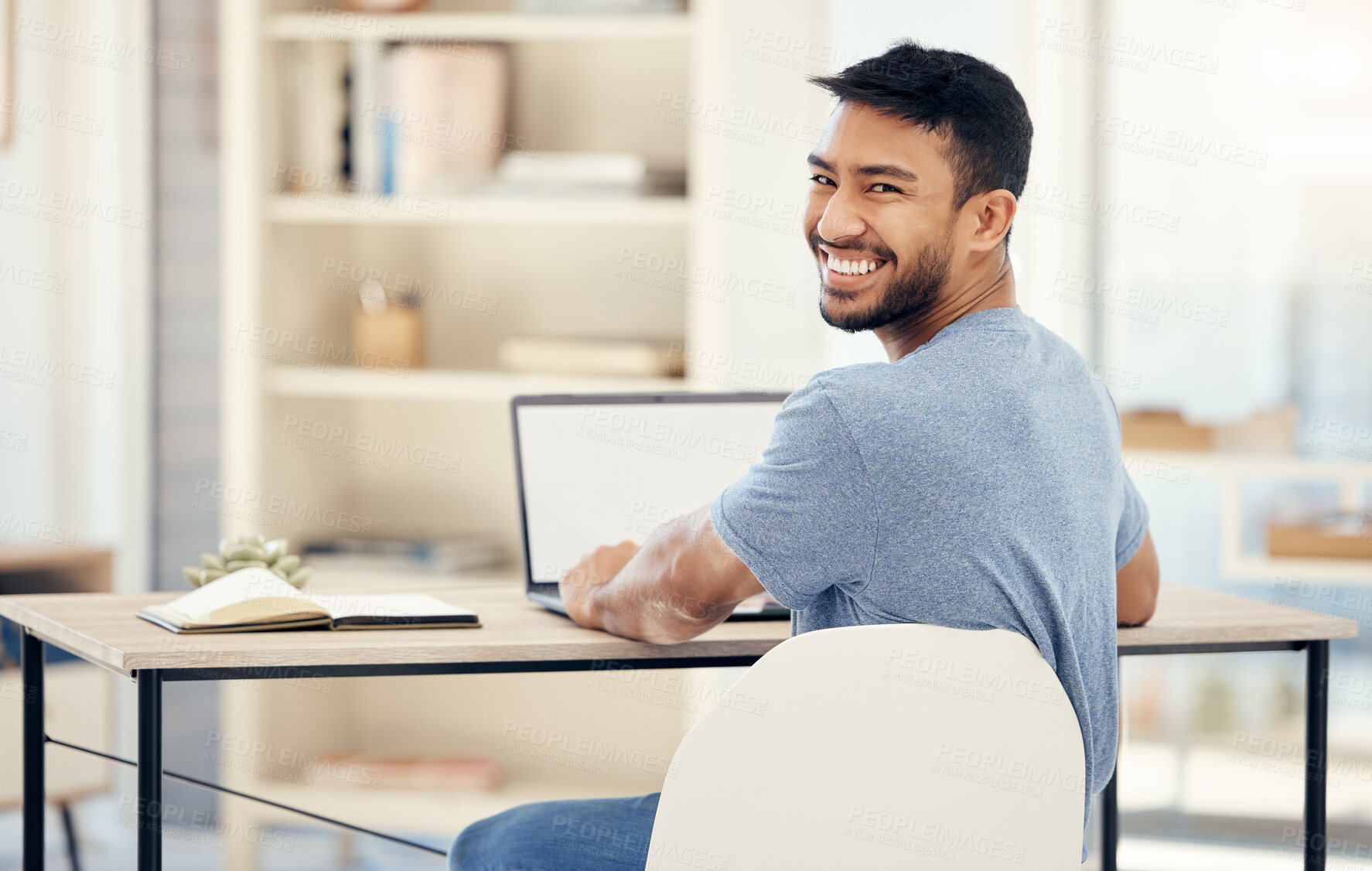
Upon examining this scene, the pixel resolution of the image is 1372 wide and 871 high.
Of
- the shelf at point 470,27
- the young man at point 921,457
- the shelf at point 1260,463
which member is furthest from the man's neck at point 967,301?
the shelf at point 1260,463

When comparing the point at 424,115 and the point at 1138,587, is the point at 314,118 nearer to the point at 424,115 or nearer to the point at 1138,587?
the point at 424,115

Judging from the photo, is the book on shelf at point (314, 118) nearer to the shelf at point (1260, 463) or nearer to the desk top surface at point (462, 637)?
the desk top surface at point (462, 637)

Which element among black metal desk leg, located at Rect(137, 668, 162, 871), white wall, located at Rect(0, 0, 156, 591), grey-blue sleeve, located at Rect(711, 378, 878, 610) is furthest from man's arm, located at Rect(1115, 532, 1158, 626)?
white wall, located at Rect(0, 0, 156, 591)

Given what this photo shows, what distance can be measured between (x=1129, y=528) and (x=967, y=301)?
0.37 m

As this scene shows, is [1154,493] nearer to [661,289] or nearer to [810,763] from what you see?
[661,289]

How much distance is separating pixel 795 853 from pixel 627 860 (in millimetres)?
314

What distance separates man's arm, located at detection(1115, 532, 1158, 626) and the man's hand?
572 mm

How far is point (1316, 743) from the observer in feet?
5.47

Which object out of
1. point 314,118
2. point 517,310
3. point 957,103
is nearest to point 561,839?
point 957,103

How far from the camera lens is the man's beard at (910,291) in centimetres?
134

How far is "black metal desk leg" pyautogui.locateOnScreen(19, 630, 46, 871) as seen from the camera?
173 centimetres

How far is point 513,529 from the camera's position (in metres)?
2.96

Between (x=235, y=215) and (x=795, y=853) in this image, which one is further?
(x=235, y=215)

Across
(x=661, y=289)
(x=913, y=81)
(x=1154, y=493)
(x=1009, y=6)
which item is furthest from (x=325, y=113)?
(x=1154, y=493)
